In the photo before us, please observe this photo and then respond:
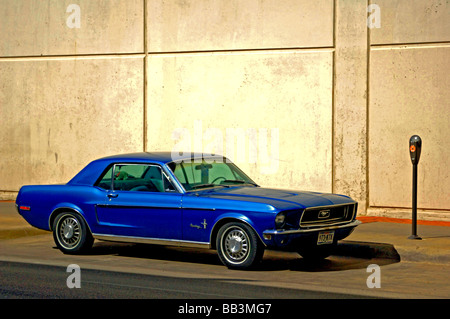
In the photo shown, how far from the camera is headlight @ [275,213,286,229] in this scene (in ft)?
29.3

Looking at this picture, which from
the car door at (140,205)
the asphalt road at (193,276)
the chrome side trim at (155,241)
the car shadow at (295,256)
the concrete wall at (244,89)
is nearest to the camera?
the asphalt road at (193,276)

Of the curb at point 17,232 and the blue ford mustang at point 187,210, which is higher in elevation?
the blue ford mustang at point 187,210

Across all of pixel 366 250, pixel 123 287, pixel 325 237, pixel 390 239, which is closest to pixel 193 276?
pixel 123 287

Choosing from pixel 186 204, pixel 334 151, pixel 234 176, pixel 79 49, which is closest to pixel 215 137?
pixel 334 151

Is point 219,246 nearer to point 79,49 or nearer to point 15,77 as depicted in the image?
point 79,49

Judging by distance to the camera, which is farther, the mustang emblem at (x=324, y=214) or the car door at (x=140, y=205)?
the car door at (x=140, y=205)

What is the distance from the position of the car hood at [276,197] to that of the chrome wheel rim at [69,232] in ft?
6.46

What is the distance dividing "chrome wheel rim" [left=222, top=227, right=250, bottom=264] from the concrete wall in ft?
18.6

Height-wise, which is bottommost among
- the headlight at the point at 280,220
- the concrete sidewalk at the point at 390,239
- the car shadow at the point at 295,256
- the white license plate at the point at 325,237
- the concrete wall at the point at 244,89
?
the car shadow at the point at 295,256

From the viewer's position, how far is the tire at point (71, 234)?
10477mm

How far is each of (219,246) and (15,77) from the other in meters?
9.79

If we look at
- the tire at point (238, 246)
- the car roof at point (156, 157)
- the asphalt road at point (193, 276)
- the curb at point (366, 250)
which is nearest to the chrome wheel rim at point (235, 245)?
the tire at point (238, 246)

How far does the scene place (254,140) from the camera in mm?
15180

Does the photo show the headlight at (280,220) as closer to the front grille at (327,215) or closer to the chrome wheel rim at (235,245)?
the front grille at (327,215)
